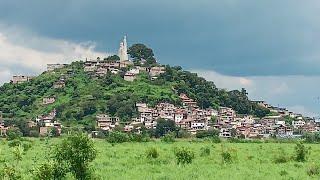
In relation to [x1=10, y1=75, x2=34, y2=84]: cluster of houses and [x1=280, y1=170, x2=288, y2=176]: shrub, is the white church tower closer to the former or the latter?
[x1=10, y1=75, x2=34, y2=84]: cluster of houses

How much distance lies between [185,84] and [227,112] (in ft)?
43.1

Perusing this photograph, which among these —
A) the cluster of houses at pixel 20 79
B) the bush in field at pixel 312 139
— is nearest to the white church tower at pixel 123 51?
the cluster of houses at pixel 20 79

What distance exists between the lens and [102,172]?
23156mm

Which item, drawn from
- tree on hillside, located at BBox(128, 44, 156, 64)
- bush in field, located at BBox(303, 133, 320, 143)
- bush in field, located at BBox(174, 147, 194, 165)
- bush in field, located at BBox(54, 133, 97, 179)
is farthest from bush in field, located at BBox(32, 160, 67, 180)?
A: tree on hillside, located at BBox(128, 44, 156, 64)

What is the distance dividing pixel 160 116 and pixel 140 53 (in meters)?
49.4

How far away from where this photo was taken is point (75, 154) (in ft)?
60.6

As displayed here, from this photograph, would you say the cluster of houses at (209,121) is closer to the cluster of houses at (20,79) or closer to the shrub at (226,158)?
the cluster of houses at (20,79)

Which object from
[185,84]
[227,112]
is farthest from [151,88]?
[227,112]

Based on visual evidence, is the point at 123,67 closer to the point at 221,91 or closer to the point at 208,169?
the point at 221,91

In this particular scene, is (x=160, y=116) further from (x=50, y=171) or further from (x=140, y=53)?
(x=50, y=171)

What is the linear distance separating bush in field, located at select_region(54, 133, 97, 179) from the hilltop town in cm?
7172

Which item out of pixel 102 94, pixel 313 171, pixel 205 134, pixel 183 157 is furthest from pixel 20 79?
pixel 313 171

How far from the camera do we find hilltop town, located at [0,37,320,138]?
105938 millimetres

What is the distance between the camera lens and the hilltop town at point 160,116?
348 feet
